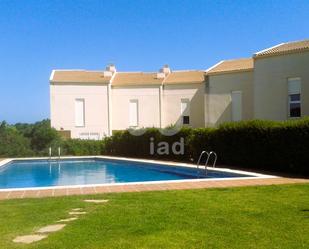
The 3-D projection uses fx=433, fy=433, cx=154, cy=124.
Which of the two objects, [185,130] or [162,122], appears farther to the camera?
[162,122]

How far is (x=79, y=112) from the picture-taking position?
39.2 m

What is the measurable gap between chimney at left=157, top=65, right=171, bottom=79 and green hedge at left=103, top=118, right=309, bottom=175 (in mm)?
17051

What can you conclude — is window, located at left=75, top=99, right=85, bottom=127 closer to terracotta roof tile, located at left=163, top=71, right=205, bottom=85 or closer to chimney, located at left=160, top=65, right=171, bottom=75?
terracotta roof tile, located at left=163, top=71, right=205, bottom=85

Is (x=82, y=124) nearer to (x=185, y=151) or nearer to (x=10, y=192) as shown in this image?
(x=185, y=151)

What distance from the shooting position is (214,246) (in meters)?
6.11

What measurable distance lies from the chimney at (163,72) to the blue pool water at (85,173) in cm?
1479

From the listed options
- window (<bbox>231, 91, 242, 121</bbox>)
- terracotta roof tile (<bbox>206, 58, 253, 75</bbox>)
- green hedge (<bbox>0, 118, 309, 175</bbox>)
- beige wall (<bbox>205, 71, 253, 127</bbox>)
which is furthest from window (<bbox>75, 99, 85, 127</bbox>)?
window (<bbox>231, 91, 242, 121</bbox>)

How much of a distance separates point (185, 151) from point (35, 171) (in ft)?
27.7

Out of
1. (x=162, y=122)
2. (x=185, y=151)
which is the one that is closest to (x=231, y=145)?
(x=185, y=151)

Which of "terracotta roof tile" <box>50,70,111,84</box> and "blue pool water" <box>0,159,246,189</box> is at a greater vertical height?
"terracotta roof tile" <box>50,70,111,84</box>

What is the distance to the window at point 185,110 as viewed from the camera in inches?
1554

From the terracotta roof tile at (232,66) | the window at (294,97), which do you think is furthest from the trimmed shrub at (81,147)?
the window at (294,97)

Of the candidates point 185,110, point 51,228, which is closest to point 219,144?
point 51,228

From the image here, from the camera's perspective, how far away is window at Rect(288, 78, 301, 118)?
2547cm
